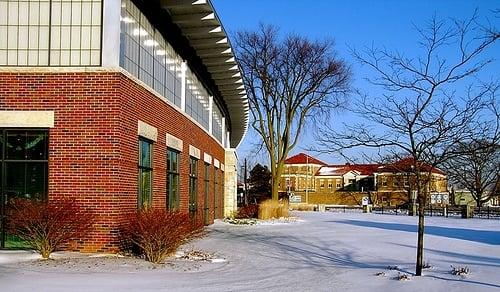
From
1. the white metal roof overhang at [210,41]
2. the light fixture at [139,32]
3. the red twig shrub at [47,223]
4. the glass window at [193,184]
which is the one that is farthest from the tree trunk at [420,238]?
the glass window at [193,184]

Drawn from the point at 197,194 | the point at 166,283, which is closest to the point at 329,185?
the point at 197,194

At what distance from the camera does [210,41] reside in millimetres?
23625

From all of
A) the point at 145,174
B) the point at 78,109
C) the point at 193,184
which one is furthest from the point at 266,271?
the point at 193,184

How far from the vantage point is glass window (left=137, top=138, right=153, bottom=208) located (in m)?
17.6

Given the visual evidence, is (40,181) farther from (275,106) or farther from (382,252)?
(275,106)

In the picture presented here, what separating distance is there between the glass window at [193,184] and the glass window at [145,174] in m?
6.68

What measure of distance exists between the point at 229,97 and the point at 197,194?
10.6m

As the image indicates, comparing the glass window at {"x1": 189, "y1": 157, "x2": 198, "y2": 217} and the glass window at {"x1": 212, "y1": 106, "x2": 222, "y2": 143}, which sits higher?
the glass window at {"x1": 212, "y1": 106, "x2": 222, "y2": 143}

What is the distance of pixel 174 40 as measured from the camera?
22266mm

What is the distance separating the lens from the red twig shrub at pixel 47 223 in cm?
1411

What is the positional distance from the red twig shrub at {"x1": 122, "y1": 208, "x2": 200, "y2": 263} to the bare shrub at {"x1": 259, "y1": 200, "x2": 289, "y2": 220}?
2379 cm

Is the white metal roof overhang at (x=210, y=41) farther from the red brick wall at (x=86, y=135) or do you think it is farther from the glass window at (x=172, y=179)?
the red brick wall at (x=86, y=135)

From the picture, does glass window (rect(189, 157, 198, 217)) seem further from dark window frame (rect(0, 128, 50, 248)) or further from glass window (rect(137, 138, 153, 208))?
dark window frame (rect(0, 128, 50, 248))

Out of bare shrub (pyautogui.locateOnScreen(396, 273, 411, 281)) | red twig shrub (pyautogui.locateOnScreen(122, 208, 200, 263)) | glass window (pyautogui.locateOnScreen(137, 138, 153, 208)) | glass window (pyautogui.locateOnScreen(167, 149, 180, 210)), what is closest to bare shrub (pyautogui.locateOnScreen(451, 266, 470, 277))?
bare shrub (pyautogui.locateOnScreen(396, 273, 411, 281))
